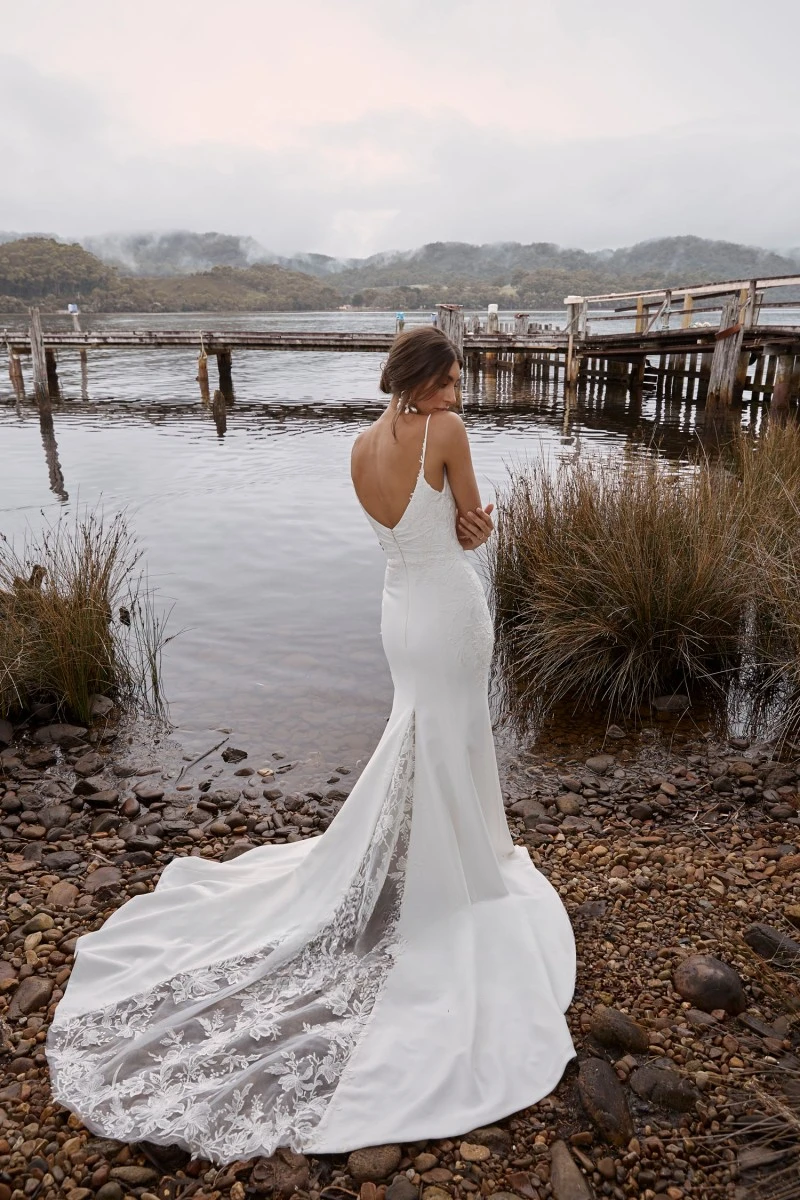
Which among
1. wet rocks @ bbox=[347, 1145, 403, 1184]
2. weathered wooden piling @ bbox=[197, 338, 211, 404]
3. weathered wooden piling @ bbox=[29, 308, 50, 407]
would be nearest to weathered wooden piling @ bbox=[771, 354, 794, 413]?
weathered wooden piling @ bbox=[197, 338, 211, 404]

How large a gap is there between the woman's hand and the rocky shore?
5.51ft

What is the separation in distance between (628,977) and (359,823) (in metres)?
1.19

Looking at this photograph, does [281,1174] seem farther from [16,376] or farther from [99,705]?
[16,376]

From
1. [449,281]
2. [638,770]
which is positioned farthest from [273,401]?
[449,281]

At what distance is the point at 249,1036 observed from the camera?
9.11 ft

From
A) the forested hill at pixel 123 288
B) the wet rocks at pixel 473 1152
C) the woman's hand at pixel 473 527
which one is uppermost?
the forested hill at pixel 123 288

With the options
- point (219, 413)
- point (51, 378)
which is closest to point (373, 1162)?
point (219, 413)

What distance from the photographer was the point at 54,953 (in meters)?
3.38

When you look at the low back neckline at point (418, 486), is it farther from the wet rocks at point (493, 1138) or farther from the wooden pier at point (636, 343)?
the wooden pier at point (636, 343)

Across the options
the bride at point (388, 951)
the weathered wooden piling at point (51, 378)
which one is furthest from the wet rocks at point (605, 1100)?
the weathered wooden piling at point (51, 378)

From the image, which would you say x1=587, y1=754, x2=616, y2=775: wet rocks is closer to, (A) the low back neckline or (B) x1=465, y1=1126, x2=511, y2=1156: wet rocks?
(A) the low back neckline

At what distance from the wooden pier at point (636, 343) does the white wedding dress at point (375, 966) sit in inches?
676

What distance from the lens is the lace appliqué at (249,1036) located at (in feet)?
8.18

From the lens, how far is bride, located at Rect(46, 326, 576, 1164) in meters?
2.55
